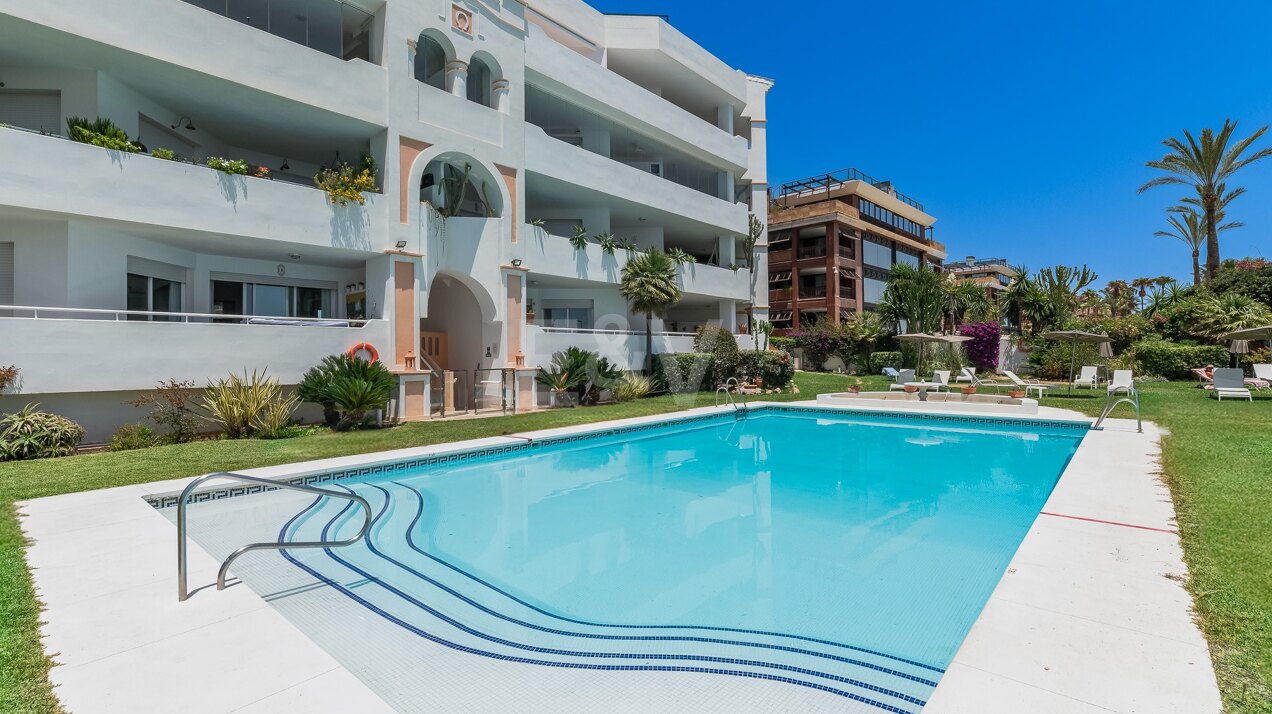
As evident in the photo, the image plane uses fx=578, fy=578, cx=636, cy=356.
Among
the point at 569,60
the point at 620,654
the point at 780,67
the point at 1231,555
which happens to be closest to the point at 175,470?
the point at 620,654

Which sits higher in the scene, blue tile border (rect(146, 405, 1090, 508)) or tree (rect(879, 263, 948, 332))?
tree (rect(879, 263, 948, 332))

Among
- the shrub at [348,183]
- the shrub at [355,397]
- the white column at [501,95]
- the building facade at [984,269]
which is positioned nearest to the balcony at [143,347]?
the shrub at [355,397]

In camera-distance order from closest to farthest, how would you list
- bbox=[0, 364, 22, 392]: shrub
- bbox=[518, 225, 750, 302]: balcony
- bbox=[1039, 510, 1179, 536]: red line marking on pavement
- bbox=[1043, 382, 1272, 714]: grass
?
bbox=[1043, 382, 1272, 714]: grass
bbox=[1039, 510, 1179, 536]: red line marking on pavement
bbox=[0, 364, 22, 392]: shrub
bbox=[518, 225, 750, 302]: balcony

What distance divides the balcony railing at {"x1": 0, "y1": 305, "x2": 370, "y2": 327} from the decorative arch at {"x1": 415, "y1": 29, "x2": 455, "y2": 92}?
7980 mm

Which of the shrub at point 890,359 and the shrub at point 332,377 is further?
the shrub at point 890,359

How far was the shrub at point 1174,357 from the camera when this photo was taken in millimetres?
24188

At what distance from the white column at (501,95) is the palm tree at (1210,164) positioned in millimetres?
33952

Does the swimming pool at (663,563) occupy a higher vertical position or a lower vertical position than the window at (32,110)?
lower

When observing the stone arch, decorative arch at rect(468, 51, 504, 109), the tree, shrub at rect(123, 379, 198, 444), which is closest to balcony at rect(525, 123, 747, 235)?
decorative arch at rect(468, 51, 504, 109)

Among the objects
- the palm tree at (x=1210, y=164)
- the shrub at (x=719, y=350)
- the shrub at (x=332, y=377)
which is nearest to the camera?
the shrub at (x=332, y=377)

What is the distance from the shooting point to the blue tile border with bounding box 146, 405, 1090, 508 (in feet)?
25.5

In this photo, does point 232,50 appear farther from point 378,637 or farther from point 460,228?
point 378,637

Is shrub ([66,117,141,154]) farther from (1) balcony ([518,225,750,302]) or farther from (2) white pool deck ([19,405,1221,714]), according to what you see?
(2) white pool deck ([19,405,1221,714])

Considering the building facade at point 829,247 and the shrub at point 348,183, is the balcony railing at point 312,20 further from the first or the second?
the building facade at point 829,247
